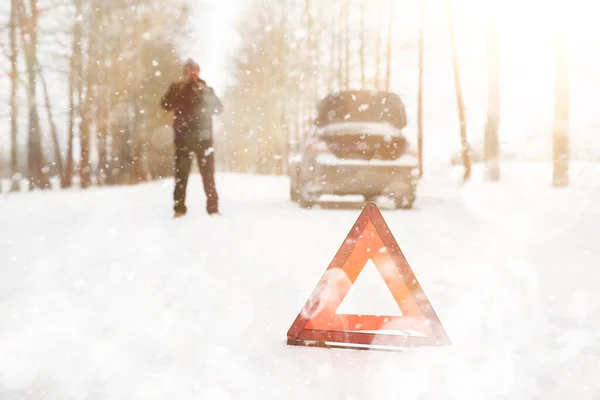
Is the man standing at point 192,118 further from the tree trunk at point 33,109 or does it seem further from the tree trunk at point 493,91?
the tree trunk at point 33,109

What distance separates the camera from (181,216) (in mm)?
11516

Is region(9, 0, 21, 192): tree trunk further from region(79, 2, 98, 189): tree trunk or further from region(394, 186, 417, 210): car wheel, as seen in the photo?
region(394, 186, 417, 210): car wheel

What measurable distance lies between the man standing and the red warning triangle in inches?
281

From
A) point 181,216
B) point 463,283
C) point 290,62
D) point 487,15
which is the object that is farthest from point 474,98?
point 463,283

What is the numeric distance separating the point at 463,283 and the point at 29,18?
63.7ft

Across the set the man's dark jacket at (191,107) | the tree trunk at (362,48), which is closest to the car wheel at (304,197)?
the man's dark jacket at (191,107)

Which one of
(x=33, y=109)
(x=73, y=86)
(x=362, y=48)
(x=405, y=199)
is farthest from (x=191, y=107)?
(x=362, y=48)

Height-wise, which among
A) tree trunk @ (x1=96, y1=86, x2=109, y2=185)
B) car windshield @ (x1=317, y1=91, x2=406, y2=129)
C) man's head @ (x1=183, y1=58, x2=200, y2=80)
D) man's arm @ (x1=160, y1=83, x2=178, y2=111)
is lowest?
tree trunk @ (x1=96, y1=86, x2=109, y2=185)

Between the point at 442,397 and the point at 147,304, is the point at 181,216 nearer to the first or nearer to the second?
the point at 147,304

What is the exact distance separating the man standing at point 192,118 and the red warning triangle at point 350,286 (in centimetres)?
714

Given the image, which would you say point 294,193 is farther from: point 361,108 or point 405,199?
point 405,199

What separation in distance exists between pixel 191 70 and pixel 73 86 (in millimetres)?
19198

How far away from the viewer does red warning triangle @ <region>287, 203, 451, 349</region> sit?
Result: 13.2ft

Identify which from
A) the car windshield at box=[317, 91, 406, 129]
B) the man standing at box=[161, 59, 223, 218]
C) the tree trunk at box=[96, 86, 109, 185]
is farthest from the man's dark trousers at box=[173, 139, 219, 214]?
the tree trunk at box=[96, 86, 109, 185]
